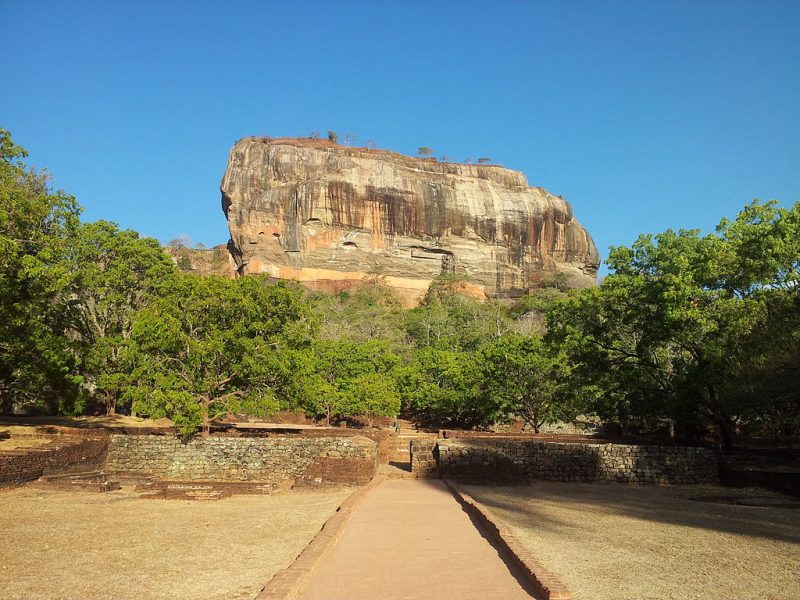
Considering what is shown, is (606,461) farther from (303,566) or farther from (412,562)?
(303,566)

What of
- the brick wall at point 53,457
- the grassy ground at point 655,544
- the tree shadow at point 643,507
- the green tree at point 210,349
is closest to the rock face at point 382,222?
the green tree at point 210,349

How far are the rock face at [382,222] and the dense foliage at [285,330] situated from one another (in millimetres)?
45118

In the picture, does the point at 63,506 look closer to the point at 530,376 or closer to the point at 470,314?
the point at 530,376

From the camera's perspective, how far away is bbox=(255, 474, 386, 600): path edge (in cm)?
480

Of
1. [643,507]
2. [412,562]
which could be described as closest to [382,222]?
[643,507]

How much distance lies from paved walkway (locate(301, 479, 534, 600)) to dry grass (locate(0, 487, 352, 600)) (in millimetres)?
630

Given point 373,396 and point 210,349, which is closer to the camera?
point 210,349

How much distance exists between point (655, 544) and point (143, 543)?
657cm

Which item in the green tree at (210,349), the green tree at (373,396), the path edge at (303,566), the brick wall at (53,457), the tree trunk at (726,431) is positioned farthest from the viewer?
the green tree at (373,396)

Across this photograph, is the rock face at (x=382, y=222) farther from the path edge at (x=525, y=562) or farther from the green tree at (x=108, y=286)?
the path edge at (x=525, y=562)

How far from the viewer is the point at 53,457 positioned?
555 inches

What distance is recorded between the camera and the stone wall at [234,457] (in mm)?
14773

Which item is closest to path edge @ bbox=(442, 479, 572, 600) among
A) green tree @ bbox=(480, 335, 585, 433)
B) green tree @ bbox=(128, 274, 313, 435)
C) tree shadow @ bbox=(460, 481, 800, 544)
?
tree shadow @ bbox=(460, 481, 800, 544)

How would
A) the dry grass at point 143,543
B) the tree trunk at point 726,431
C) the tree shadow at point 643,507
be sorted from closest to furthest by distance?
1. the dry grass at point 143,543
2. the tree shadow at point 643,507
3. the tree trunk at point 726,431
